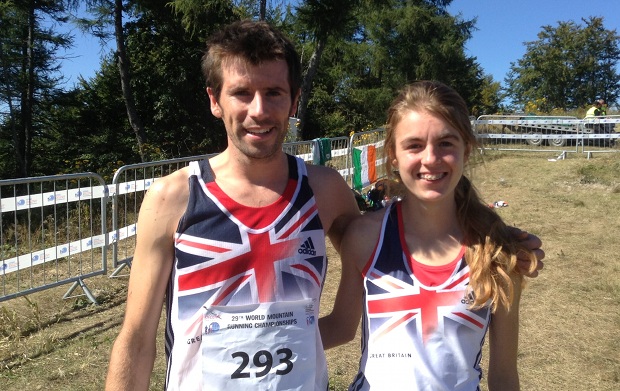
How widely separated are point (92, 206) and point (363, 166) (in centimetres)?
525

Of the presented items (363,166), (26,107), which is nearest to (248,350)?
(363,166)

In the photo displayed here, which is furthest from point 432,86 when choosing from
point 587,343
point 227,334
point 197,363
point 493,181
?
point 493,181

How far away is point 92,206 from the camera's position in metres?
7.38

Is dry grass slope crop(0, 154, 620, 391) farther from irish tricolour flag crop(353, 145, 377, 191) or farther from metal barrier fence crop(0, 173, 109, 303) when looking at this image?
irish tricolour flag crop(353, 145, 377, 191)

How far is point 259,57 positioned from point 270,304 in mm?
730

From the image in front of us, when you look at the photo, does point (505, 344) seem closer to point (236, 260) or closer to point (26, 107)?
point (236, 260)

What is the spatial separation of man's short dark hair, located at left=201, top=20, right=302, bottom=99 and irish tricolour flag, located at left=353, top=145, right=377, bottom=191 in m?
8.80

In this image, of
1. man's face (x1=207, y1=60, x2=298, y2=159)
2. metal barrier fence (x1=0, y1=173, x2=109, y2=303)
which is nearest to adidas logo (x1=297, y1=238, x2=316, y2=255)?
man's face (x1=207, y1=60, x2=298, y2=159)

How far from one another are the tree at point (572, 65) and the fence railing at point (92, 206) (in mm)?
22809

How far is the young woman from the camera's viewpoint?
167 cm

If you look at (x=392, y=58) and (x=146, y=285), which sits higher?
(x=392, y=58)

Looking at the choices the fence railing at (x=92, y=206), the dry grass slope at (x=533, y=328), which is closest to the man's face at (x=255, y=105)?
the fence railing at (x=92, y=206)

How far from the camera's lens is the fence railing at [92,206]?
5445mm

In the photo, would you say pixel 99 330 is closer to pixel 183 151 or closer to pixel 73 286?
pixel 73 286
